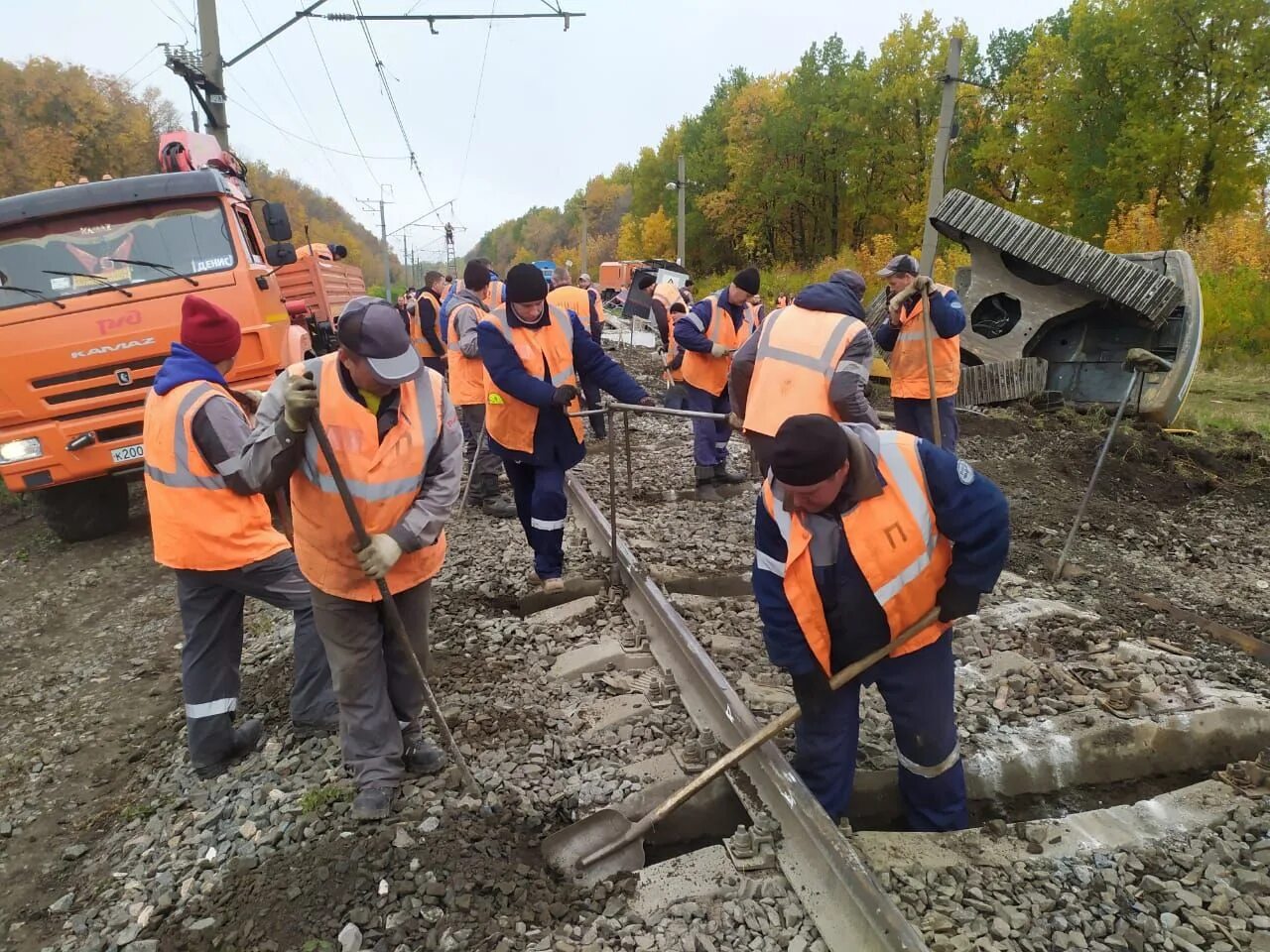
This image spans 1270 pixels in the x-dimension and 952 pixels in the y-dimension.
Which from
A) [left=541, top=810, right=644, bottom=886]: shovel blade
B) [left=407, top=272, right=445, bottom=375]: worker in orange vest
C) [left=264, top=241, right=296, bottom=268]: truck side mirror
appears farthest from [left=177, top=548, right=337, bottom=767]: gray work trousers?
[left=407, top=272, right=445, bottom=375]: worker in orange vest

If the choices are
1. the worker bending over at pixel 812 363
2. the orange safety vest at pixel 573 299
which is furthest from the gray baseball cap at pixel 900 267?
the orange safety vest at pixel 573 299

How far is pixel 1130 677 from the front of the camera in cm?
346

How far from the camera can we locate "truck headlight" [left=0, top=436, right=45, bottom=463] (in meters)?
6.14

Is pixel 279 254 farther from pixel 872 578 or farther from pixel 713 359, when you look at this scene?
pixel 872 578

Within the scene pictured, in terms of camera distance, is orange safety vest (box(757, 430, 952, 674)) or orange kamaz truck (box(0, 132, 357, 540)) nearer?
orange safety vest (box(757, 430, 952, 674))

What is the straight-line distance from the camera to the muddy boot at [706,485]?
6625mm

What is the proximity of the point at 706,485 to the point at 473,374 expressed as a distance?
2.33 m

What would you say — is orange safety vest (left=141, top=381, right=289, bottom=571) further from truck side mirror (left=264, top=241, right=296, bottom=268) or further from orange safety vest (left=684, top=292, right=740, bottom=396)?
truck side mirror (left=264, top=241, right=296, bottom=268)

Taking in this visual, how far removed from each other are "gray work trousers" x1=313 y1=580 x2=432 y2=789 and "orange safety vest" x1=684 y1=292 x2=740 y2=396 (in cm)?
425

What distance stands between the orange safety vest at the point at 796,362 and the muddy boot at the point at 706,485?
2166 mm

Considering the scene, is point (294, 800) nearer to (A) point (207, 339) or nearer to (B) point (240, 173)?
(A) point (207, 339)

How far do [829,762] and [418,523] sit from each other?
1.66m

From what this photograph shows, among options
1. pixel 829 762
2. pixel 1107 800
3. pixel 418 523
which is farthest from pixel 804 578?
pixel 1107 800

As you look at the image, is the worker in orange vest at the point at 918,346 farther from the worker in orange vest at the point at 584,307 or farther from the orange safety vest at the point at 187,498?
the orange safety vest at the point at 187,498
